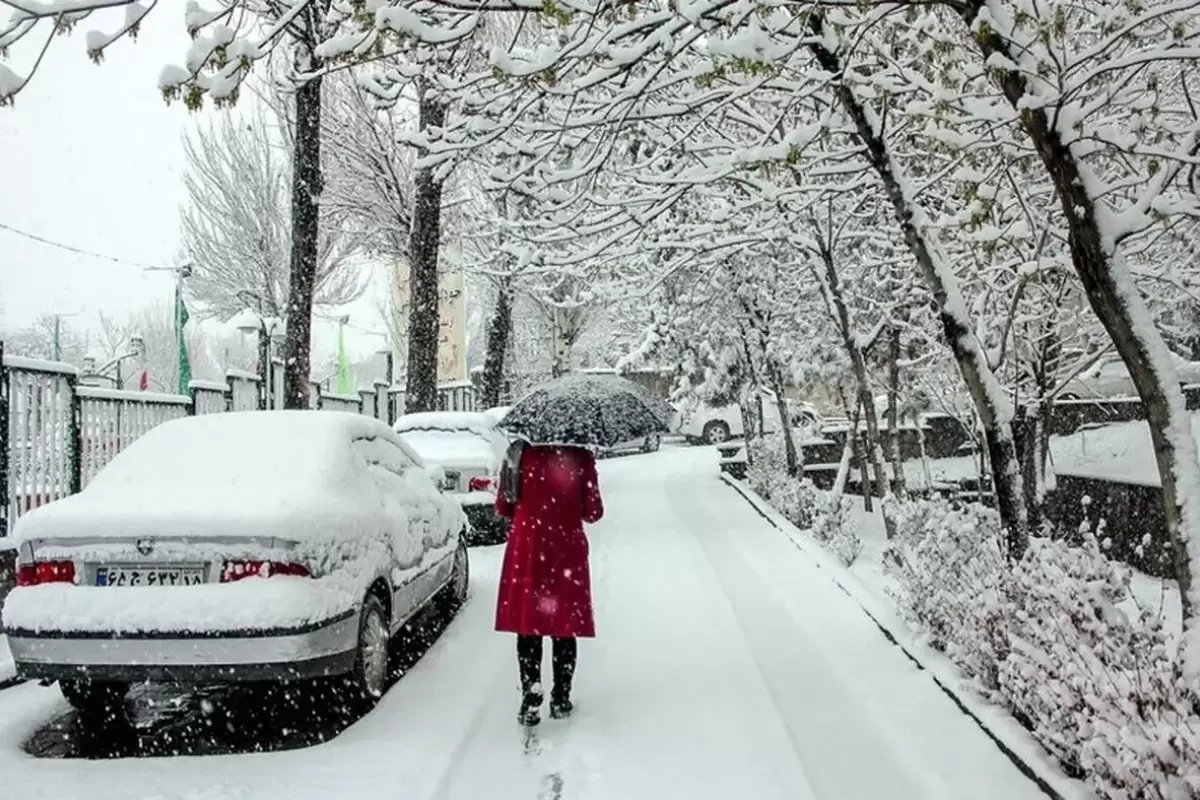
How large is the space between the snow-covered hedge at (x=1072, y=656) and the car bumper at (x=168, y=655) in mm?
3445

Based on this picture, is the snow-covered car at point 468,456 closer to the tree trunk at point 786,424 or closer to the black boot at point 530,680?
the tree trunk at point 786,424

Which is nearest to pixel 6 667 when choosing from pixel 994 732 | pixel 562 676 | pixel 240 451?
pixel 240 451

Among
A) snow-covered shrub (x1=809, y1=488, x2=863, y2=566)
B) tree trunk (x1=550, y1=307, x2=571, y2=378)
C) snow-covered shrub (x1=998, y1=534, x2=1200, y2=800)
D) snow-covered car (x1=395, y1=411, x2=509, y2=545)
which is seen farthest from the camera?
tree trunk (x1=550, y1=307, x2=571, y2=378)

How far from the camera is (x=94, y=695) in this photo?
5691 mm

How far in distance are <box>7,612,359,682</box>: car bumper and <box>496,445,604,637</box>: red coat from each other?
107cm

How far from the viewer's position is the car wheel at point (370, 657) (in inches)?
224

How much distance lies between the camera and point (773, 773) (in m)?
4.75

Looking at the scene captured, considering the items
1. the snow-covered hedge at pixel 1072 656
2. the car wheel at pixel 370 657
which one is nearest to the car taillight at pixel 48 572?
the car wheel at pixel 370 657

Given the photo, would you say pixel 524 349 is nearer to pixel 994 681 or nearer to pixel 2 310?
pixel 994 681

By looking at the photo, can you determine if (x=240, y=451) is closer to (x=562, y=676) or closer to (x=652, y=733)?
(x=562, y=676)

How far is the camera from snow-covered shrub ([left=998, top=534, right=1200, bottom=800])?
350 cm

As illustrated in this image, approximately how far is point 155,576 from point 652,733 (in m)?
2.63

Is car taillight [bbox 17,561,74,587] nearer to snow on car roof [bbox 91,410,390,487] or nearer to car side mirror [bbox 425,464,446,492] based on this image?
snow on car roof [bbox 91,410,390,487]

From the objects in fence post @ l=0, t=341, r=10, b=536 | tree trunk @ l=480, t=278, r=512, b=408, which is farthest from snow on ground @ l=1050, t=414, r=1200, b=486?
tree trunk @ l=480, t=278, r=512, b=408
